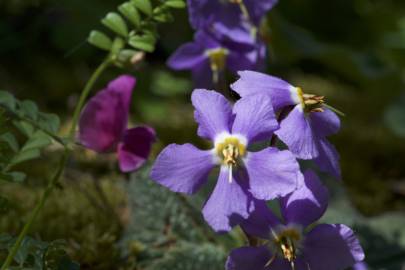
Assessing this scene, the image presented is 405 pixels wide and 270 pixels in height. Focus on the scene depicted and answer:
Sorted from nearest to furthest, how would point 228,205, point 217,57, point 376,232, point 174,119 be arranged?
point 228,205, point 217,57, point 376,232, point 174,119

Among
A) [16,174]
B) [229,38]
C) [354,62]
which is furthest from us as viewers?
[354,62]

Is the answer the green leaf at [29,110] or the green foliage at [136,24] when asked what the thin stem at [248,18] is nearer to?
the green foliage at [136,24]

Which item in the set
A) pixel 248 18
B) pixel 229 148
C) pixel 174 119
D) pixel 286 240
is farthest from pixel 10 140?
pixel 174 119

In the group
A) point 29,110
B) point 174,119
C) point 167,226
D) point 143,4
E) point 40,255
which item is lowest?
point 174,119

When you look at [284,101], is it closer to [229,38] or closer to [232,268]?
[232,268]

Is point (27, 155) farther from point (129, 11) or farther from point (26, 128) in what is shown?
point (129, 11)

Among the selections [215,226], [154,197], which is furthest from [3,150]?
[154,197]

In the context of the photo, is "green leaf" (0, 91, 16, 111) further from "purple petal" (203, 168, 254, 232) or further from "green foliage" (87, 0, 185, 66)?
"purple petal" (203, 168, 254, 232)
